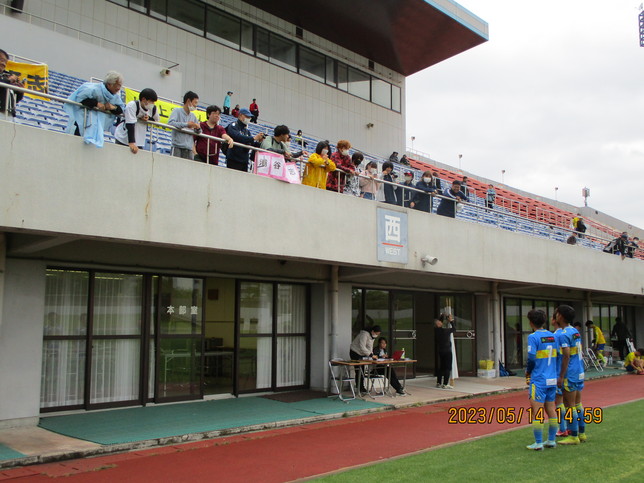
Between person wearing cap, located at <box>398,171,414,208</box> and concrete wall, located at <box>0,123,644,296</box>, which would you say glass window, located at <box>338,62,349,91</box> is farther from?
concrete wall, located at <box>0,123,644,296</box>

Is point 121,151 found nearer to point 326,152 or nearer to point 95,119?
point 95,119

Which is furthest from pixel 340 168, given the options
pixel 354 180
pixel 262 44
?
pixel 262 44

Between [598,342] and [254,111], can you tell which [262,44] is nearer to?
[254,111]

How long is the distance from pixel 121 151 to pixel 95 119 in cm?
54

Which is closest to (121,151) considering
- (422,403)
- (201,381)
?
(201,381)

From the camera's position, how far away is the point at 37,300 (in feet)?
30.6

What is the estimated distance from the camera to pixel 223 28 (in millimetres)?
21141

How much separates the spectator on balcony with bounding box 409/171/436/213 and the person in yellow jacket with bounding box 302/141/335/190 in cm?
292

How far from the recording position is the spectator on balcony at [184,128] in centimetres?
929

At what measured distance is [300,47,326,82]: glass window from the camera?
2373 cm

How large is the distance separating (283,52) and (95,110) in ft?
52.7

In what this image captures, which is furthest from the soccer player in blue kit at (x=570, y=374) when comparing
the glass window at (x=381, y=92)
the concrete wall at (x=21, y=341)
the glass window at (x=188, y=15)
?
the glass window at (x=381, y=92)

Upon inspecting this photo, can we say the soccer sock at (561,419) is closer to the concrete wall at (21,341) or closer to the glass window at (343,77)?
the concrete wall at (21,341)

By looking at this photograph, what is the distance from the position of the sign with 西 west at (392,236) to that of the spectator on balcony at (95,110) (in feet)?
19.3
